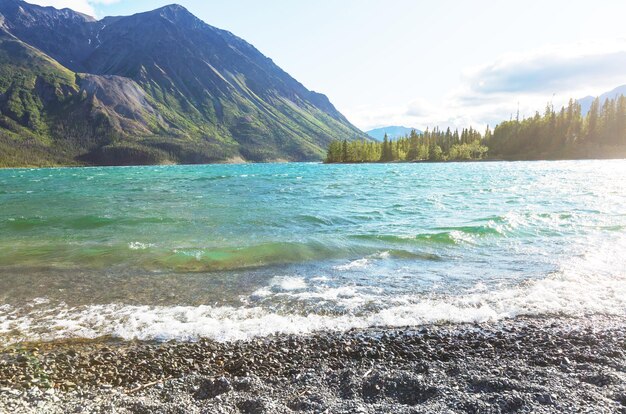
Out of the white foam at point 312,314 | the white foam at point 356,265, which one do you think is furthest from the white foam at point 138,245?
the white foam at point 356,265

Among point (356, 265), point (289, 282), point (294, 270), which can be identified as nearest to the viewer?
point (289, 282)

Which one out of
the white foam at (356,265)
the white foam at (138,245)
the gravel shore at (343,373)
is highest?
the gravel shore at (343,373)

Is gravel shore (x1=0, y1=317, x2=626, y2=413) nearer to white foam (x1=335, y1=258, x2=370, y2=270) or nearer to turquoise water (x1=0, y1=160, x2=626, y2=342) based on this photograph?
turquoise water (x1=0, y1=160, x2=626, y2=342)

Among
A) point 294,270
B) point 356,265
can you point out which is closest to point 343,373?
point 294,270

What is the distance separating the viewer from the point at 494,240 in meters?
19.3

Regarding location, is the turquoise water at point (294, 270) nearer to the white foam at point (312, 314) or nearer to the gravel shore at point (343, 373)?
the white foam at point (312, 314)

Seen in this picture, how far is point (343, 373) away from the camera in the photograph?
6.65 m

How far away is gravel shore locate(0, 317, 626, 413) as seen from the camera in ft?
18.7

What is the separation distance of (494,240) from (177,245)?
1563 cm

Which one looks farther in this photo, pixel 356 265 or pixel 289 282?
pixel 356 265

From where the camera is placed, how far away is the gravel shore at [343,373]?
5.70 m

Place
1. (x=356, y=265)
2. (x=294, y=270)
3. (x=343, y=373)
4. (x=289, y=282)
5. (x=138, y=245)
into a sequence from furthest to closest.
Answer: (x=138, y=245) → (x=356, y=265) → (x=294, y=270) → (x=289, y=282) → (x=343, y=373)

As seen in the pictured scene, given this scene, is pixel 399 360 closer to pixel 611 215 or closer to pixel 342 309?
pixel 342 309

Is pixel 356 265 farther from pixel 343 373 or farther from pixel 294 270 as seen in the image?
pixel 343 373
